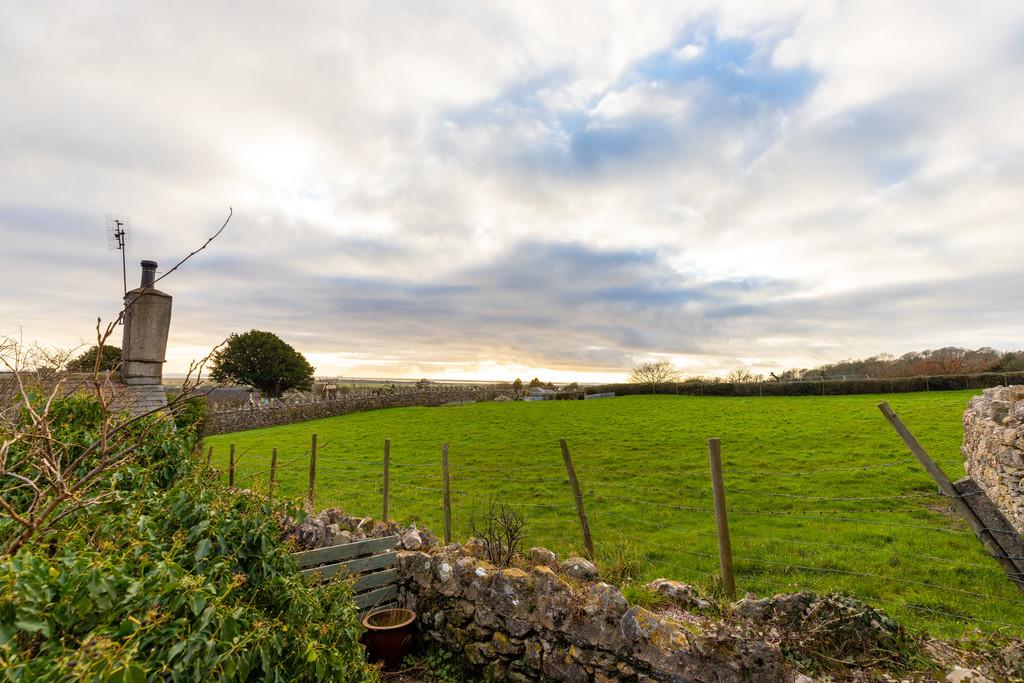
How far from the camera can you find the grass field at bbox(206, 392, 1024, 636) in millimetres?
6207

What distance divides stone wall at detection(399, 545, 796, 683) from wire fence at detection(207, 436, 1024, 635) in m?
1.28

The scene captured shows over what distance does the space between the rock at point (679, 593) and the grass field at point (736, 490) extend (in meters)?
1.30

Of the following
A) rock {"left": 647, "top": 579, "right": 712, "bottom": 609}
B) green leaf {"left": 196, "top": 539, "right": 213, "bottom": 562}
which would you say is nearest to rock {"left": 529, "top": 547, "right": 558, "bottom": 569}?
rock {"left": 647, "top": 579, "right": 712, "bottom": 609}

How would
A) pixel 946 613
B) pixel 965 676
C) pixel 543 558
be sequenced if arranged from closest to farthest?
pixel 965 676 < pixel 946 613 < pixel 543 558

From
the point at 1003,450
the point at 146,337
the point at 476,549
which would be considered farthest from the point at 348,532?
the point at 1003,450

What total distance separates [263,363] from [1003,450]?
50.9 m

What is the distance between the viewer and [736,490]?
7203 millimetres

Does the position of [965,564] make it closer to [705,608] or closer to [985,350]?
[705,608]

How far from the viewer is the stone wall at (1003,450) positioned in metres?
7.45

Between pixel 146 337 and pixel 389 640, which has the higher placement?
pixel 146 337

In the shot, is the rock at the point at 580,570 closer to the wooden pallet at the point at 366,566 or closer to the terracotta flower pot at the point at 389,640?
the terracotta flower pot at the point at 389,640

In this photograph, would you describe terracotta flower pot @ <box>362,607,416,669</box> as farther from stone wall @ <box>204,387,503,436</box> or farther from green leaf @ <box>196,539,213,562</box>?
stone wall @ <box>204,387,503,436</box>

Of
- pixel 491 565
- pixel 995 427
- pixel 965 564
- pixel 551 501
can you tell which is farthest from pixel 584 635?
pixel 995 427

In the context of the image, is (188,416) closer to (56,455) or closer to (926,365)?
(56,455)
